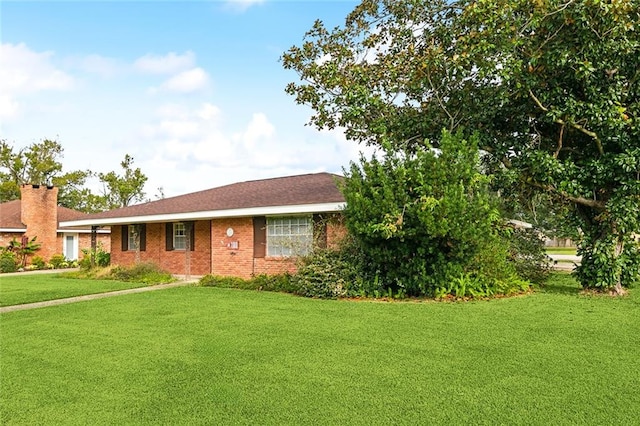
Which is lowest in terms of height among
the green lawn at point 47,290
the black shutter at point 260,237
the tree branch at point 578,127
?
the green lawn at point 47,290

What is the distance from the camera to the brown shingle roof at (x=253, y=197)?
548 inches

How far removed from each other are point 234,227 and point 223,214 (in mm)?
741

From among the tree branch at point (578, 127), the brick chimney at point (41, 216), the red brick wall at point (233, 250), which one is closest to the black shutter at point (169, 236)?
the red brick wall at point (233, 250)

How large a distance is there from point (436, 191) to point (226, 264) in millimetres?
8025

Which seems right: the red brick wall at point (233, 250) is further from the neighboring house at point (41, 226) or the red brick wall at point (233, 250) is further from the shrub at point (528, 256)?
the neighboring house at point (41, 226)

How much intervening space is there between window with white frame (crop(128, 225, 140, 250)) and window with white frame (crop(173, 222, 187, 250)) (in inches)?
77.9

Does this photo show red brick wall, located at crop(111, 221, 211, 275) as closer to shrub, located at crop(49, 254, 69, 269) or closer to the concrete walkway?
the concrete walkway

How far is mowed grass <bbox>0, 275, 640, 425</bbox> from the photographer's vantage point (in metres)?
3.98

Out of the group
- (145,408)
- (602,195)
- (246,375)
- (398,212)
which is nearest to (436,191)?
(398,212)

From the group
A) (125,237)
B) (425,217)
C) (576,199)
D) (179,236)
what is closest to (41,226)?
(125,237)

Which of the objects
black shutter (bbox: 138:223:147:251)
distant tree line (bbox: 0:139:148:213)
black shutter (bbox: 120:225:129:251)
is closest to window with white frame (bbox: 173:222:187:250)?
black shutter (bbox: 138:223:147:251)

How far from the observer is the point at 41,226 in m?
24.8

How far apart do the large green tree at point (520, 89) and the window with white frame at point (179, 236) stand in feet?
22.9

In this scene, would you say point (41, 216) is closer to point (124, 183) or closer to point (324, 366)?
point (124, 183)
